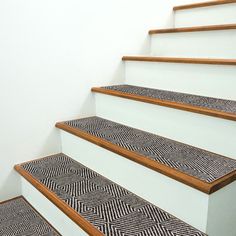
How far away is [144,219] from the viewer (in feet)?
3.41

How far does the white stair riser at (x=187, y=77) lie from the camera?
1.31 m

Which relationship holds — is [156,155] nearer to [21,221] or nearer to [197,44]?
[21,221]

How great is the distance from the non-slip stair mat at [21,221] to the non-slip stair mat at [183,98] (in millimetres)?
802

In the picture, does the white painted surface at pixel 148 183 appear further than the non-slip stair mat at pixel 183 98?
No

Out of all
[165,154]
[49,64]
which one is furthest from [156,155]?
[49,64]

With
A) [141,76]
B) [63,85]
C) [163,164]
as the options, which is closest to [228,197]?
[163,164]

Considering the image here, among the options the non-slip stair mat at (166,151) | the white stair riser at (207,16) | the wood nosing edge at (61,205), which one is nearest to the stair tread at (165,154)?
the non-slip stair mat at (166,151)

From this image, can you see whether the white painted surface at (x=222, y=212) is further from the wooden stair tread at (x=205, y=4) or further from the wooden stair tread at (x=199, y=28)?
the wooden stair tread at (x=205, y=4)

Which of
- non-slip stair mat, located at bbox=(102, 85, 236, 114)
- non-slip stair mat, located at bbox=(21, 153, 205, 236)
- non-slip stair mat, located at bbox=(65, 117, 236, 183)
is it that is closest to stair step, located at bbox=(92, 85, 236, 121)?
non-slip stair mat, located at bbox=(102, 85, 236, 114)

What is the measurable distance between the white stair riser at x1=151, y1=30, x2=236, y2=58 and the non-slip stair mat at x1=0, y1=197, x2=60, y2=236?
50.5 inches

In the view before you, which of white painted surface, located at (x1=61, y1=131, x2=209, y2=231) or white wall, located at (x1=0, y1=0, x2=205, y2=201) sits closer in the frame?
white painted surface, located at (x1=61, y1=131, x2=209, y2=231)

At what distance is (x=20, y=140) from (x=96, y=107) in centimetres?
51

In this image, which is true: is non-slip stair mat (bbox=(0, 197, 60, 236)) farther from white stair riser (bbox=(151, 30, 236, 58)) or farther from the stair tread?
white stair riser (bbox=(151, 30, 236, 58))

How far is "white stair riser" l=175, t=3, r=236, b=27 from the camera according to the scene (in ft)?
6.02
